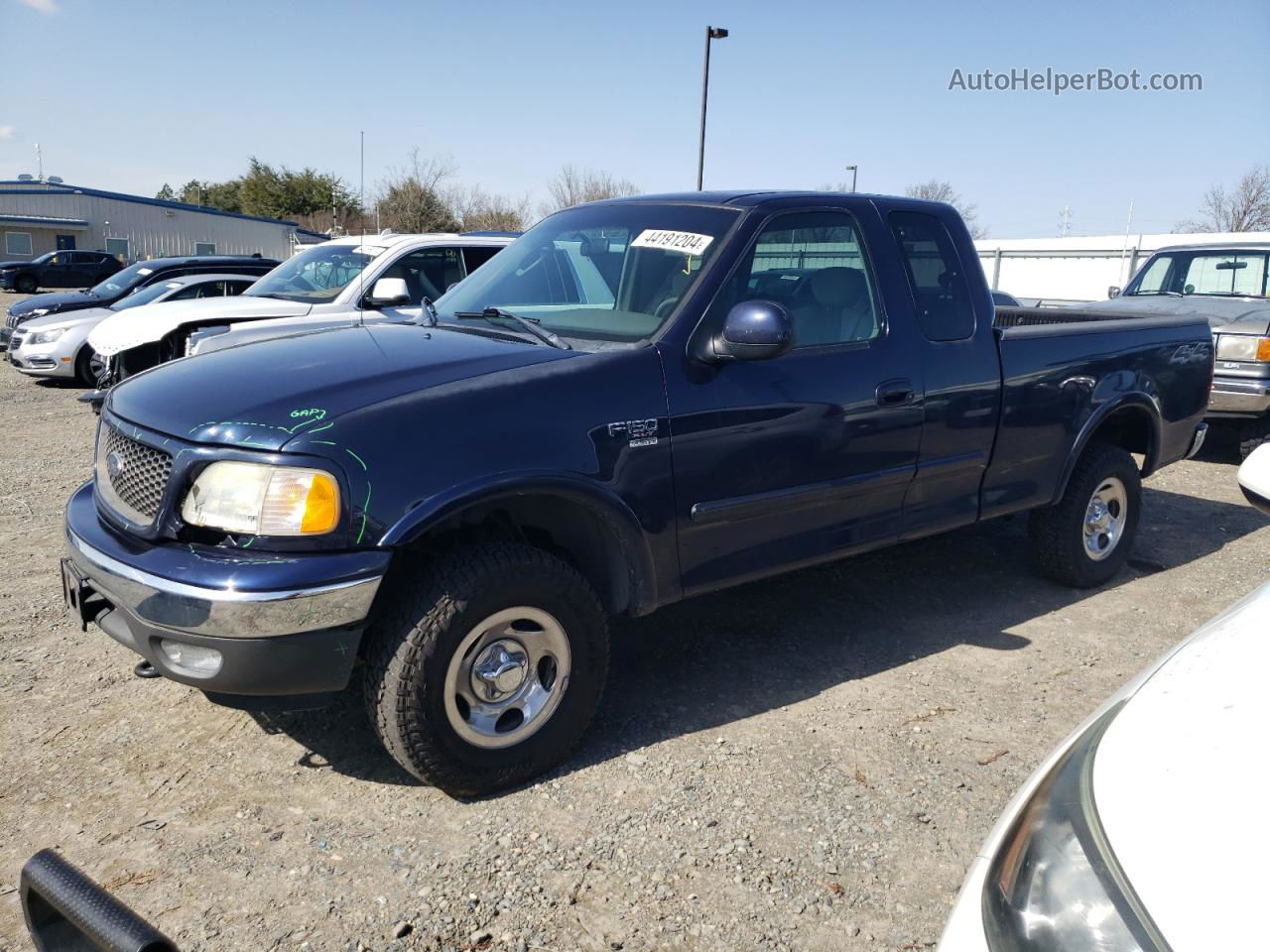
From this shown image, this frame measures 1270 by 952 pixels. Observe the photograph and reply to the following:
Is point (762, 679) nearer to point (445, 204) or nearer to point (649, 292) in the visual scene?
point (649, 292)

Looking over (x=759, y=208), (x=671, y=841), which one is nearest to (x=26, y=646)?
(x=671, y=841)

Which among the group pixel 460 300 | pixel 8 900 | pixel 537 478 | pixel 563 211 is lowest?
pixel 8 900

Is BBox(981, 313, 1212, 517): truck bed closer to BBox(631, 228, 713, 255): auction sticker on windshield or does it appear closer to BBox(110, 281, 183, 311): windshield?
BBox(631, 228, 713, 255): auction sticker on windshield

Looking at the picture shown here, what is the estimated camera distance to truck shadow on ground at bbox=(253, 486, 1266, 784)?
3.67 m

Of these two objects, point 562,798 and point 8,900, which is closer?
point 8,900

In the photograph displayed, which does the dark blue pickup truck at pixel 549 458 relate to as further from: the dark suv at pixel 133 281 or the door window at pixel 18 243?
Result: the door window at pixel 18 243

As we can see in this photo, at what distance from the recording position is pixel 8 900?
8.72ft

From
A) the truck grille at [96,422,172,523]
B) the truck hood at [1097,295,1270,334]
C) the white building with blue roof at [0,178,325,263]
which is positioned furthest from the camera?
the white building with blue roof at [0,178,325,263]

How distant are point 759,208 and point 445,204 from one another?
3747cm

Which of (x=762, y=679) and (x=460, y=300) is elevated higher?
(x=460, y=300)

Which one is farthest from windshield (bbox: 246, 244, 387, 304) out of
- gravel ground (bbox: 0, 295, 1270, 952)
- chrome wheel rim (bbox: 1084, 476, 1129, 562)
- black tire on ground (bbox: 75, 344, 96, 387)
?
chrome wheel rim (bbox: 1084, 476, 1129, 562)

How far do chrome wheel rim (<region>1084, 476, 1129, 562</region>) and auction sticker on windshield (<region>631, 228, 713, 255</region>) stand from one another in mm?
2795

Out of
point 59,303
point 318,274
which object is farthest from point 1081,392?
point 59,303

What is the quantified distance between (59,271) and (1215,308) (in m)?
35.9
